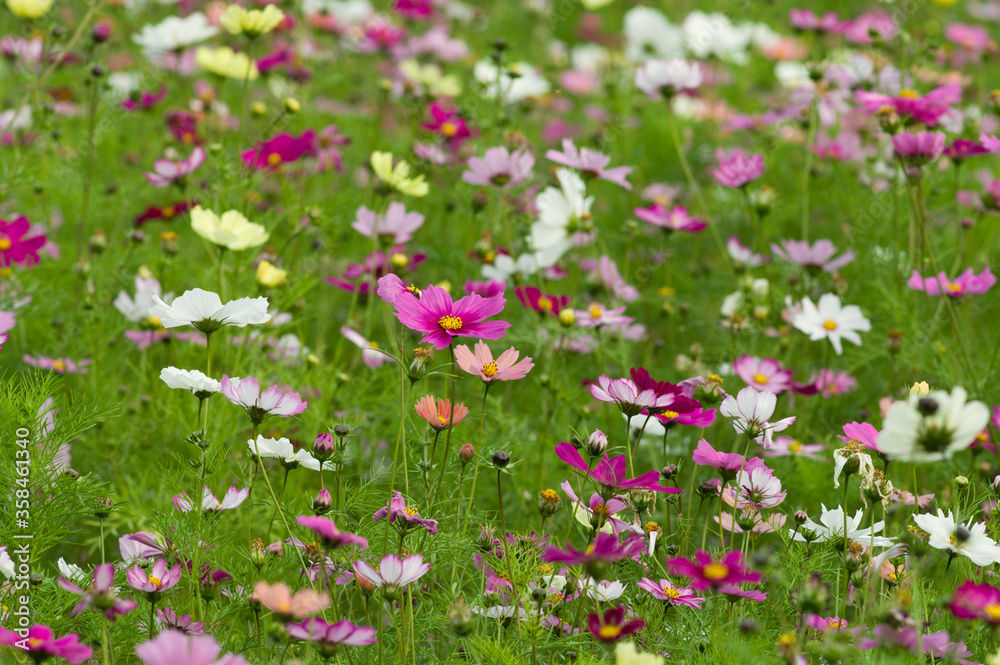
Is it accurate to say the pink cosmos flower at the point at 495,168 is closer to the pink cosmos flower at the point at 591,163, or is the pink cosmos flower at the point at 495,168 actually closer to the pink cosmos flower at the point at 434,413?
the pink cosmos flower at the point at 591,163

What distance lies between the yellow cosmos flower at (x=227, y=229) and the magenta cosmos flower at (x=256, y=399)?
17.9 inches

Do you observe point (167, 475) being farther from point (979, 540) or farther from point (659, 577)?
point (979, 540)

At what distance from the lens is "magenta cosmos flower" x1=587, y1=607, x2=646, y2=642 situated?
3.09ft

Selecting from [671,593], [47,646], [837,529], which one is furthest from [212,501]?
[837,529]

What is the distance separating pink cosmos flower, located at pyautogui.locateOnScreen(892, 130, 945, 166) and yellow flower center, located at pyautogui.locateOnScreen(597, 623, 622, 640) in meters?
1.02

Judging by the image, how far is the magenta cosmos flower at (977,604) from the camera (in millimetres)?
877

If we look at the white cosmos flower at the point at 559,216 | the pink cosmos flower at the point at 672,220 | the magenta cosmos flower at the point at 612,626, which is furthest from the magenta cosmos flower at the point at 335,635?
the pink cosmos flower at the point at 672,220

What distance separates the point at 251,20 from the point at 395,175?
43cm

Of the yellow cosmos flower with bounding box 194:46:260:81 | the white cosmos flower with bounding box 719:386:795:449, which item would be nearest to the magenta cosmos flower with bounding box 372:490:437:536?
the white cosmos flower with bounding box 719:386:795:449

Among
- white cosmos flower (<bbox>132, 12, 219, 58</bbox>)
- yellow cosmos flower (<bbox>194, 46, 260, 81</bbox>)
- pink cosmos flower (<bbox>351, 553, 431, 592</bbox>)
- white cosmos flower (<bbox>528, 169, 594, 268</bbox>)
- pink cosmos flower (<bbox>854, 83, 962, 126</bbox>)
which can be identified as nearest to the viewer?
pink cosmos flower (<bbox>351, 553, 431, 592</bbox>)

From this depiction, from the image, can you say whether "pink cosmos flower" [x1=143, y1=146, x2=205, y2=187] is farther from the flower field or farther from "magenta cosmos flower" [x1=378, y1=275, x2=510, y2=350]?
"magenta cosmos flower" [x1=378, y1=275, x2=510, y2=350]

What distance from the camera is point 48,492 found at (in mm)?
1237

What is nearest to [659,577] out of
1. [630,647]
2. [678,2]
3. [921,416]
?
[630,647]

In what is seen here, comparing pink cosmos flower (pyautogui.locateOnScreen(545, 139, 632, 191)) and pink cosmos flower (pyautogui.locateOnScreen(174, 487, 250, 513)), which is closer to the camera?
pink cosmos flower (pyautogui.locateOnScreen(174, 487, 250, 513))
